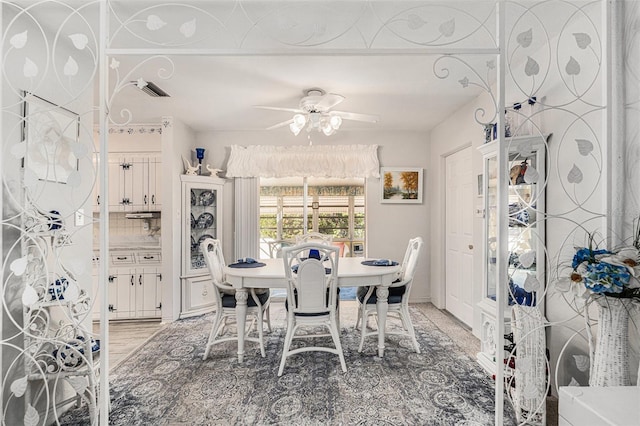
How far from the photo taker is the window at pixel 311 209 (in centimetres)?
507

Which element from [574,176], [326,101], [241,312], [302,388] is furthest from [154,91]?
[574,176]

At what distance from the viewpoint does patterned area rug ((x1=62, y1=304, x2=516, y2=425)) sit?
6.91 feet

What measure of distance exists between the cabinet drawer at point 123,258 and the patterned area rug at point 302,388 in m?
1.29

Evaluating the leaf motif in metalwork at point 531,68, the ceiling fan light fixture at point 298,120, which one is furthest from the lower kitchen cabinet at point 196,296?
the leaf motif in metalwork at point 531,68

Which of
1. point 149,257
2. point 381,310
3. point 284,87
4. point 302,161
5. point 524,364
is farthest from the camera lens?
point 302,161

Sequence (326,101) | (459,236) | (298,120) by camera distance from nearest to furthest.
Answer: (298,120)
(326,101)
(459,236)

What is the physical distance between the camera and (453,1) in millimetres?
1916

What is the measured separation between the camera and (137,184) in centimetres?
419

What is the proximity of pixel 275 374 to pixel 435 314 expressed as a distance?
241cm

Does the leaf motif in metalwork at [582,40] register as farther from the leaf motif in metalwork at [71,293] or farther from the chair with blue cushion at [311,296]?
the leaf motif in metalwork at [71,293]

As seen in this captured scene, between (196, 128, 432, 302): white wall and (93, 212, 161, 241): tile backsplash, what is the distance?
0.95 metres

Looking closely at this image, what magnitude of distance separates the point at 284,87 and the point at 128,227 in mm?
2822

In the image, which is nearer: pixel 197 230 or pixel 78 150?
pixel 78 150

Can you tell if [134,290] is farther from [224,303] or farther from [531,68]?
[531,68]
